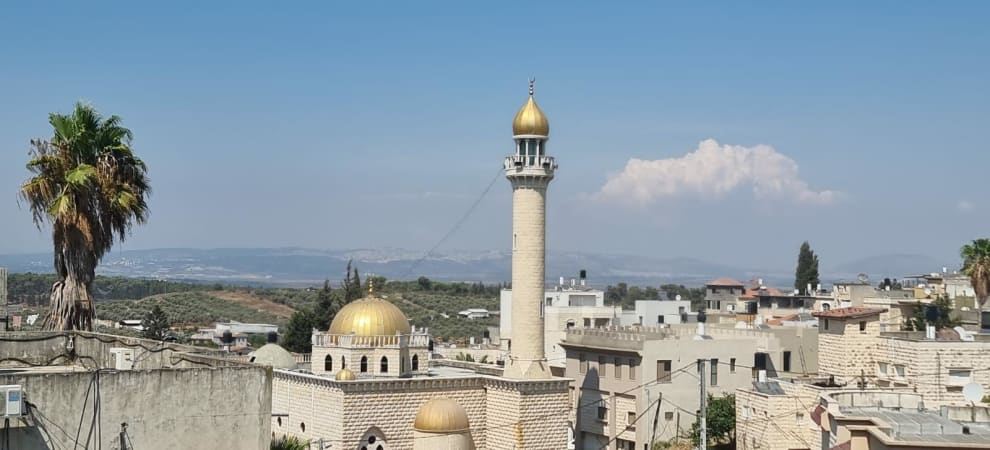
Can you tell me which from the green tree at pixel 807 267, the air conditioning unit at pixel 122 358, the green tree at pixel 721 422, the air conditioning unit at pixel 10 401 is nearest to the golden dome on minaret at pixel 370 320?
the green tree at pixel 721 422

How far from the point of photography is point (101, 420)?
1712 centimetres

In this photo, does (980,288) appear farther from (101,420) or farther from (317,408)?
(101,420)

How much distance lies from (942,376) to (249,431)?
1115 inches

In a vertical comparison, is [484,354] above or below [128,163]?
below

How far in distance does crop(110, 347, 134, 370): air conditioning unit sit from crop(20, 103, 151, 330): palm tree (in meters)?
3.93

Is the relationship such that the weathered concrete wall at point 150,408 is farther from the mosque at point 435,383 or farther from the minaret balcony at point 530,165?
the minaret balcony at point 530,165

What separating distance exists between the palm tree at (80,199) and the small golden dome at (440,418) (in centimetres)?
2058

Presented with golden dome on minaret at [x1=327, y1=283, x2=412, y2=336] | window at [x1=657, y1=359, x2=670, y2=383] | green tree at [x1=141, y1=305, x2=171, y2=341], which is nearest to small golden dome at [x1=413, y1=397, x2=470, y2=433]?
golden dome on minaret at [x1=327, y1=283, x2=412, y2=336]

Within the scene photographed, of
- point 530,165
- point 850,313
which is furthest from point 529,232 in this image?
point 850,313

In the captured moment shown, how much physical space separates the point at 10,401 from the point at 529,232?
34633mm

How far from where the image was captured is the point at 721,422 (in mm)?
47219

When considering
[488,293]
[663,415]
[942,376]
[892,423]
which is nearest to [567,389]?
[663,415]

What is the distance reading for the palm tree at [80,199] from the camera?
984 inches

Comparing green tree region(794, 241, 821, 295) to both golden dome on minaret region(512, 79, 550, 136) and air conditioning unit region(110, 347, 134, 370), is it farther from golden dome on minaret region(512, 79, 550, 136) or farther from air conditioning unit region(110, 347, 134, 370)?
air conditioning unit region(110, 347, 134, 370)
